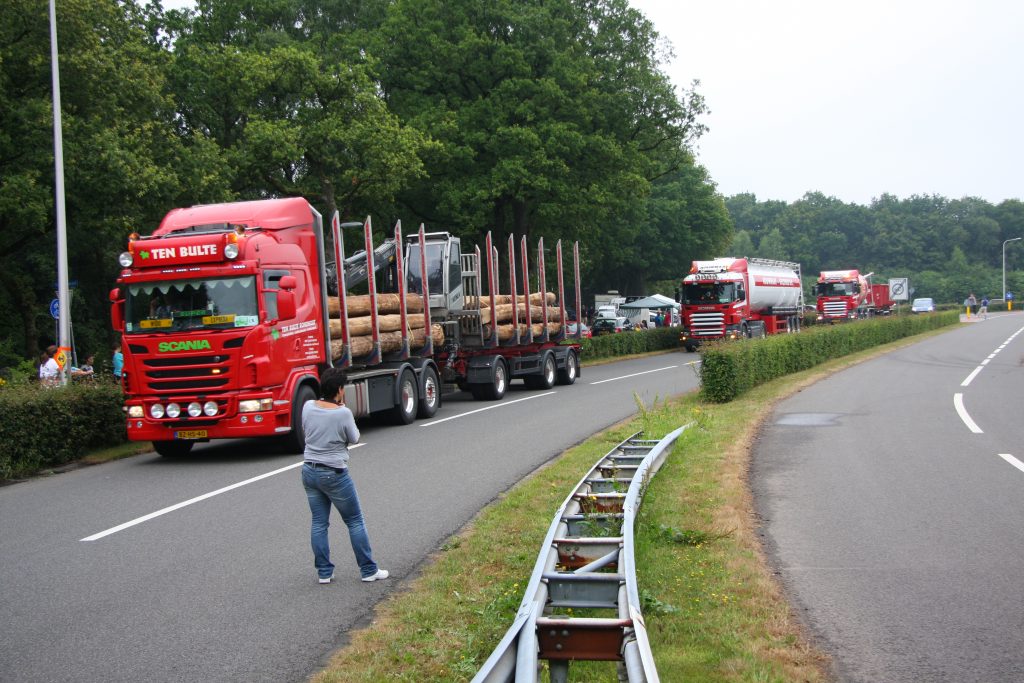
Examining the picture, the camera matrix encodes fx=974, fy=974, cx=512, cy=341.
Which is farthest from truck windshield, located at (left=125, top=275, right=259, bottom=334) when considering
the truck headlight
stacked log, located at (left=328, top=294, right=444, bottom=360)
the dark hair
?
the dark hair

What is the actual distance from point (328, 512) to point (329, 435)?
59cm

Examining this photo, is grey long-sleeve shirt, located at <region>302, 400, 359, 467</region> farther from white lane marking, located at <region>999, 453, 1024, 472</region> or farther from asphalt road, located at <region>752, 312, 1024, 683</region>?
white lane marking, located at <region>999, 453, 1024, 472</region>

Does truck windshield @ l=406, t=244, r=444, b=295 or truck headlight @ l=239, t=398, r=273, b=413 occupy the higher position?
truck windshield @ l=406, t=244, r=444, b=295

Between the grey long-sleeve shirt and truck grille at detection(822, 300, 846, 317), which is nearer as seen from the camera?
the grey long-sleeve shirt

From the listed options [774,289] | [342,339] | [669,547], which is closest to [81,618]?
[669,547]

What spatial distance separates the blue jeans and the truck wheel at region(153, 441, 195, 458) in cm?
826

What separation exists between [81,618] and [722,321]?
117 ft

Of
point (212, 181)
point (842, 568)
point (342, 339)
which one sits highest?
point (212, 181)

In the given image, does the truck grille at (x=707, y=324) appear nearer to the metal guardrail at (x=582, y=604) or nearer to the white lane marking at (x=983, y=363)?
the white lane marking at (x=983, y=363)

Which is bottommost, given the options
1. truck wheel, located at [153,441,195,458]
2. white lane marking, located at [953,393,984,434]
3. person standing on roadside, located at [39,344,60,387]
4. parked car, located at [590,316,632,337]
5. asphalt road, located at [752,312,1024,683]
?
white lane marking, located at [953,393,984,434]

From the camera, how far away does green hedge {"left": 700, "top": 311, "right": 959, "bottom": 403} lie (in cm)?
2025

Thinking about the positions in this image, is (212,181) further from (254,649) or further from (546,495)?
(254,649)

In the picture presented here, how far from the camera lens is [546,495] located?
10.4m

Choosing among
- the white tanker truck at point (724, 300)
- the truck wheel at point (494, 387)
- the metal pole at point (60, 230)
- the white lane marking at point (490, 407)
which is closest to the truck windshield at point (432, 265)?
the truck wheel at point (494, 387)
